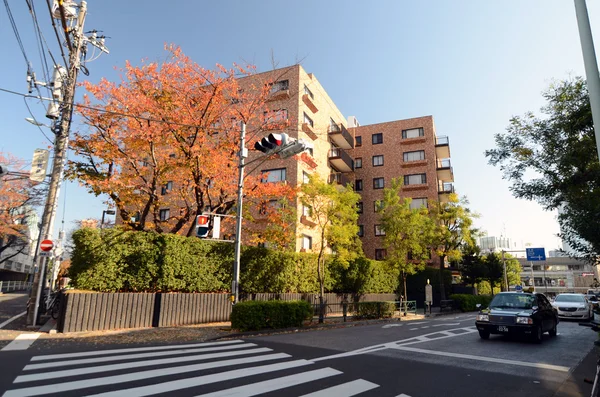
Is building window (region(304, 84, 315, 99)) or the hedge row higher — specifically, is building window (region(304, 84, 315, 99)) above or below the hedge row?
above

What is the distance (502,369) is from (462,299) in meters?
25.8

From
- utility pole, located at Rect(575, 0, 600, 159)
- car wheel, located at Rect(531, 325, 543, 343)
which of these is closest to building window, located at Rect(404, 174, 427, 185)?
car wheel, located at Rect(531, 325, 543, 343)

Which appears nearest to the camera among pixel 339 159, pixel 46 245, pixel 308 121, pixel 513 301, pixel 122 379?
pixel 122 379

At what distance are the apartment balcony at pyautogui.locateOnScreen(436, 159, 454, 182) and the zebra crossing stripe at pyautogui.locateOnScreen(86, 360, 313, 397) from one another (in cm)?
3630

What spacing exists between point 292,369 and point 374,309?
13.5 m

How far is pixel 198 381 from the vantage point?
5.69 metres

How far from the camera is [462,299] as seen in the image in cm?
3027

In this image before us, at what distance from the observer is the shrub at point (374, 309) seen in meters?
18.6

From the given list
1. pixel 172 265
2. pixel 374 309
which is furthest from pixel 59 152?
pixel 374 309

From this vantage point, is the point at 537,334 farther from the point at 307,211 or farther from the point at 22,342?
the point at 22,342

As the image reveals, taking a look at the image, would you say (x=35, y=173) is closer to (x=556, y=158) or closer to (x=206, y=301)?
(x=206, y=301)

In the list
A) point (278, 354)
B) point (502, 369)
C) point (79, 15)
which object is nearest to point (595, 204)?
point (502, 369)

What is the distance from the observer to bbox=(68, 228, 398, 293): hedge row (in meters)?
13.2

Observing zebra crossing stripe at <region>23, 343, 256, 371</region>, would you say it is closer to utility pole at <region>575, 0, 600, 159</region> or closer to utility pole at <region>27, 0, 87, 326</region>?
utility pole at <region>27, 0, 87, 326</region>
